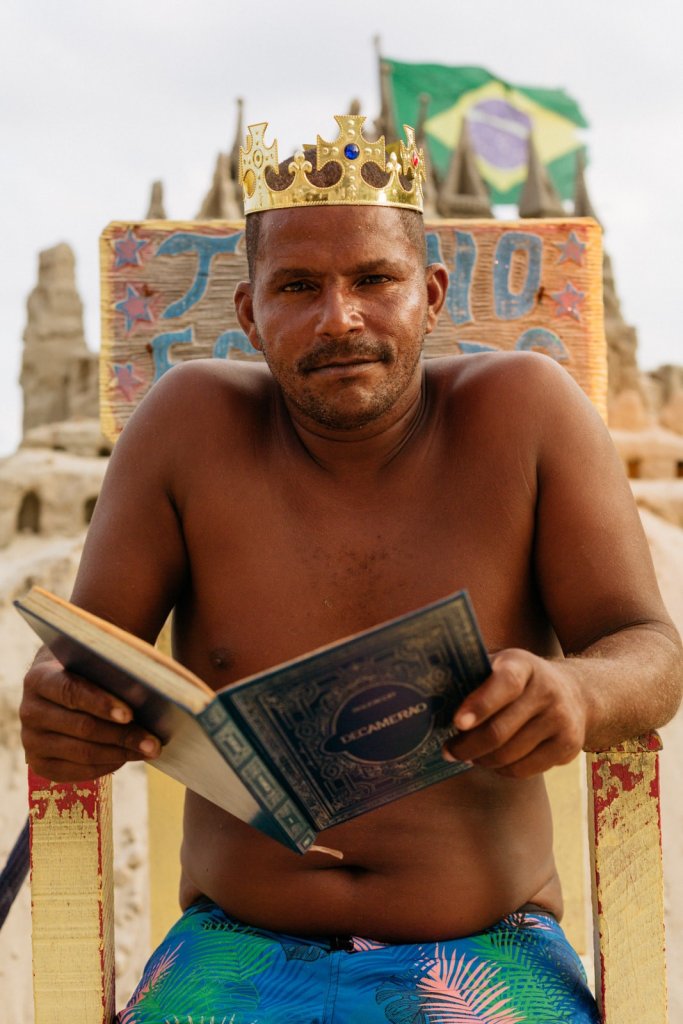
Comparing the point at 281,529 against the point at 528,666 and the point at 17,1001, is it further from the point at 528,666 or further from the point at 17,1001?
the point at 17,1001

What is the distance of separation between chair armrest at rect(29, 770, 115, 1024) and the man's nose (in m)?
0.78

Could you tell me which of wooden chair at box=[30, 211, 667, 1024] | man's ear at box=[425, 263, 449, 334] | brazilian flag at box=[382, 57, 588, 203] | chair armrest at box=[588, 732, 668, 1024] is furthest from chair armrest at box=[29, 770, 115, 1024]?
brazilian flag at box=[382, 57, 588, 203]

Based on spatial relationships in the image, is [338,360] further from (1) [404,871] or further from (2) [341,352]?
(1) [404,871]

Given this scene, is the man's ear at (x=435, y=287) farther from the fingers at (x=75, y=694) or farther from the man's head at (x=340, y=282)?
the fingers at (x=75, y=694)

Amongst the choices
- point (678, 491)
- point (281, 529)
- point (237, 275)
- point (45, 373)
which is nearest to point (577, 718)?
point (281, 529)

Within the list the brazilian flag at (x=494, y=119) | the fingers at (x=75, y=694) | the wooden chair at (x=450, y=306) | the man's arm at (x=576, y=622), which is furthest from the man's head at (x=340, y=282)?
the brazilian flag at (x=494, y=119)

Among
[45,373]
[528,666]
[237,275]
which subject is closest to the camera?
[528,666]

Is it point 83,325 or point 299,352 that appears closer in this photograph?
point 299,352

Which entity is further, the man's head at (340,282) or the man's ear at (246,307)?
the man's ear at (246,307)

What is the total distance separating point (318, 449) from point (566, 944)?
907mm

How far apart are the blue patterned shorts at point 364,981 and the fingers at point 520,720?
39 cm

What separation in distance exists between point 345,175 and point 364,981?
1.25 m

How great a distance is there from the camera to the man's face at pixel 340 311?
182cm

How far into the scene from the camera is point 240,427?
2064 mm
